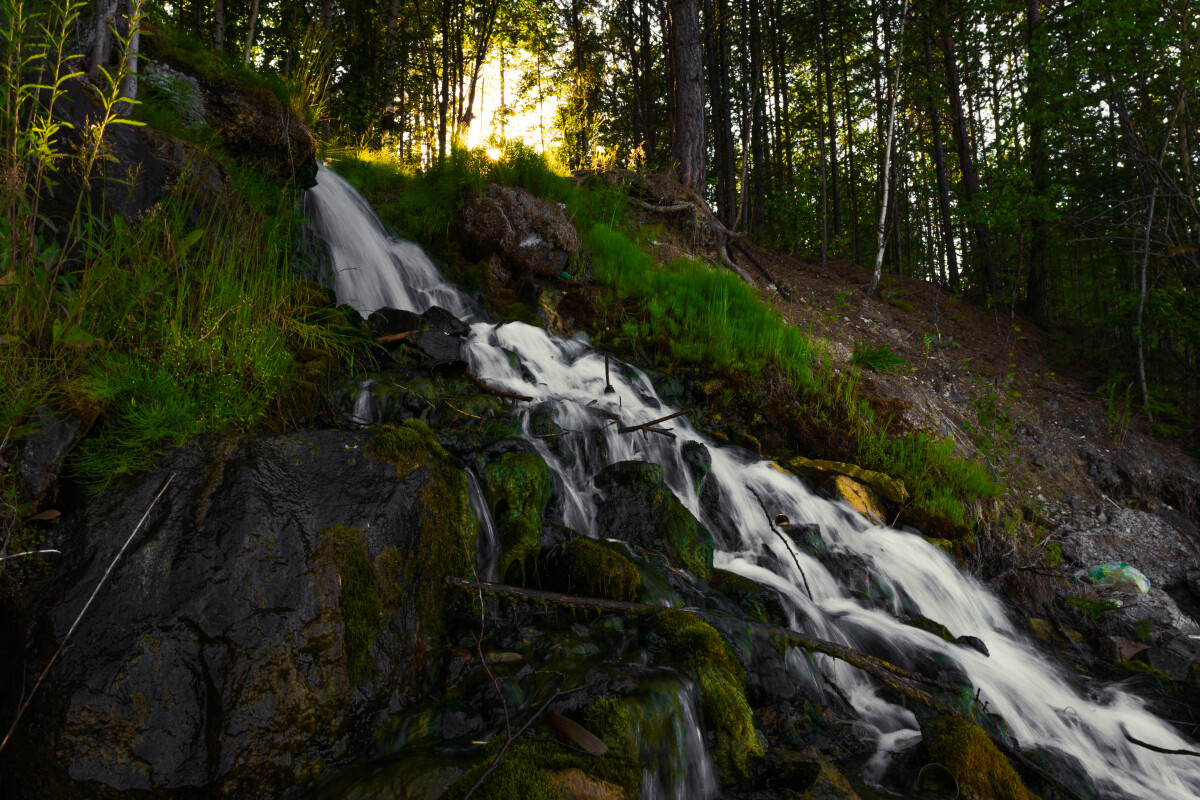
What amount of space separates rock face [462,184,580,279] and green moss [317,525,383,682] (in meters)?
5.20

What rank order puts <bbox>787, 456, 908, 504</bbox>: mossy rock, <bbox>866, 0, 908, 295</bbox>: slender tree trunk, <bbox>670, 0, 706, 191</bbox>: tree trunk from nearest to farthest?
<bbox>787, 456, 908, 504</bbox>: mossy rock < <bbox>866, 0, 908, 295</bbox>: slender tree trunk < <bbox>670, 0, 706, 191</bbox>: tree trunk

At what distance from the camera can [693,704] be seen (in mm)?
2447

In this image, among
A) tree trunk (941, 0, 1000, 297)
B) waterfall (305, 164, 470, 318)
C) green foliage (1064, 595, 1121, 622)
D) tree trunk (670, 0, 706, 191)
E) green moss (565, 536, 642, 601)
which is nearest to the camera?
green moss (565, 536, 642, 601)

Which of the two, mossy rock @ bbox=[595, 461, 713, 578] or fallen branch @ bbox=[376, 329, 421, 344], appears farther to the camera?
fallen branch @ bbox=[376, 329, 421, 344]

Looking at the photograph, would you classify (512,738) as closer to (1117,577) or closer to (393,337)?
(393,337)

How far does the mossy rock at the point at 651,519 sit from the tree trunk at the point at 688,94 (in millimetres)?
7650

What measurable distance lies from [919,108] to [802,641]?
14834mm

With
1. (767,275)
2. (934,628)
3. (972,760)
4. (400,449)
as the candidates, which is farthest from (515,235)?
(972,760)

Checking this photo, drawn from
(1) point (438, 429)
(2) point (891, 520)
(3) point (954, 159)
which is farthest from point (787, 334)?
(3) point (954, 159)

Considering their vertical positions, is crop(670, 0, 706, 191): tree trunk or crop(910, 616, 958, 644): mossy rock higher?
crop(670, 0, 706, 191): tree trunk

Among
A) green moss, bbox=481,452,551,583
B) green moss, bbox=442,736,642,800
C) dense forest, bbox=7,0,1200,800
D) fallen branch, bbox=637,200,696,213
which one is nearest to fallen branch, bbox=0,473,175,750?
dense forest, bbox=7,0,1200,800

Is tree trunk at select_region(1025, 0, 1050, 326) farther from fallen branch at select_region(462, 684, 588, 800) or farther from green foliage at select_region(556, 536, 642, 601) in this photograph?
fallen branch at select_region(462, 684, 588, 800)

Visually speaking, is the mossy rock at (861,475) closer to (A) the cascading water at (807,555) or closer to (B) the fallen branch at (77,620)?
(A) the cascading water at (807,555)

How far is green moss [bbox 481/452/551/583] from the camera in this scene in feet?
10.0
